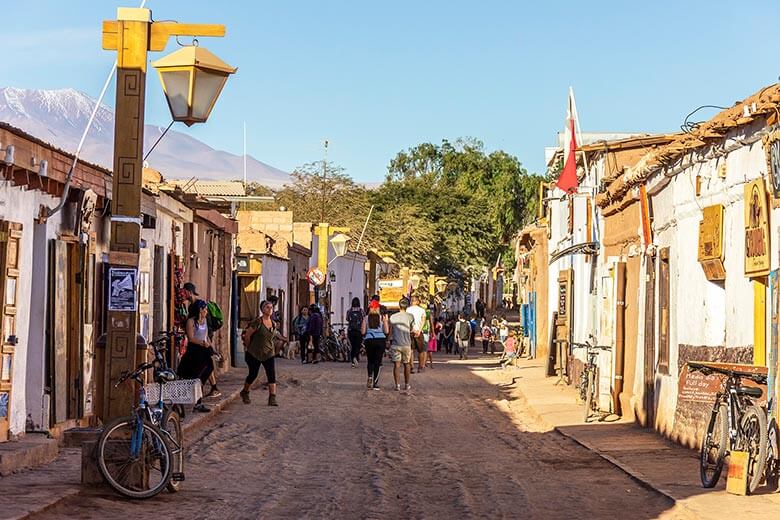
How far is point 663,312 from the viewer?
1669cm

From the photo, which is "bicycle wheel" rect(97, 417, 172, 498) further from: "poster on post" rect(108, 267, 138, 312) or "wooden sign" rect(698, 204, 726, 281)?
"wooden sign" rect(698, 204, 726, 281)

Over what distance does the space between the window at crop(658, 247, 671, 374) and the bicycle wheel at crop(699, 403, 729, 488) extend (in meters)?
4.74

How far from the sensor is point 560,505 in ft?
35.1

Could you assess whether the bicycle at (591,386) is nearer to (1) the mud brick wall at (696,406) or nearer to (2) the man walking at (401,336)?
(1) the mud brick wall at (696,406)

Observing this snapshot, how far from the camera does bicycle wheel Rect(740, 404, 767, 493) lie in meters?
10.7

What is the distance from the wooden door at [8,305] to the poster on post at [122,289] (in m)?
2.10

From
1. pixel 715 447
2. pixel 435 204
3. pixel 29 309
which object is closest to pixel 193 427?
pixel 29 309

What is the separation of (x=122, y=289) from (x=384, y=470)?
3.52 metres

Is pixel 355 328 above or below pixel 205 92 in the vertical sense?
below

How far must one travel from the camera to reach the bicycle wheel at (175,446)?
10758mm

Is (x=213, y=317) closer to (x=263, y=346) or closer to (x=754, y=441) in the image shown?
(x=263, y=346)

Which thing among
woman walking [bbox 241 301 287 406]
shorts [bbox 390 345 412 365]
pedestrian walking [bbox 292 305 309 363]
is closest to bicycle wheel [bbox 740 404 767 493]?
woman walking [bbox 241 301 287 406]

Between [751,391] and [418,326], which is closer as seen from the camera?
[751,391]

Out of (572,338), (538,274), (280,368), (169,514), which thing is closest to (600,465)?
(169,514)
